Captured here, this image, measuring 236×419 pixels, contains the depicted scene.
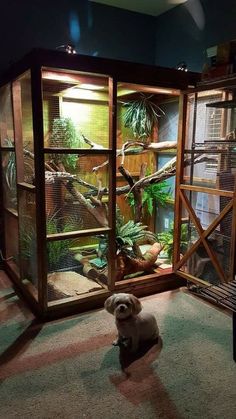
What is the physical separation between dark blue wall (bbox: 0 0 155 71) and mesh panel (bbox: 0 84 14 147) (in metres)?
0.39

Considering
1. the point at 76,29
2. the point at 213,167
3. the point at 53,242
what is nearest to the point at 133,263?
the point at 53,242

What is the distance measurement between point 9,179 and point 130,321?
1.76m

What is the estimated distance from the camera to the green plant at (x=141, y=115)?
11.2 feet

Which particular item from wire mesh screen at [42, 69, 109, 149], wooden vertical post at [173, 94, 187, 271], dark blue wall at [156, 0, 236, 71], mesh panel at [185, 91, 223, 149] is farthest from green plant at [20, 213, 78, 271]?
dark blue wall at [156, 0, 236, 71]

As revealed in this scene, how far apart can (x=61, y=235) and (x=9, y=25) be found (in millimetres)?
2160

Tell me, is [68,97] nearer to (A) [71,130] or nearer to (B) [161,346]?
(A) [71,130]

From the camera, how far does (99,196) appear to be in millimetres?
2600

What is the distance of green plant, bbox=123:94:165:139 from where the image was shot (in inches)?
134

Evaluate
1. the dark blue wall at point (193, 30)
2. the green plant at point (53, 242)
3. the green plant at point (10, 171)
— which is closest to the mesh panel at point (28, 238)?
the green plant at point (53, 242)

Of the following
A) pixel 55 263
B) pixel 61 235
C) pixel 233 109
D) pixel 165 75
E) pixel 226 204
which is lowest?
pixel 55 263

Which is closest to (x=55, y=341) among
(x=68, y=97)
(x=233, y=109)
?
(x=68, y=97)

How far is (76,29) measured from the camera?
11.0ft

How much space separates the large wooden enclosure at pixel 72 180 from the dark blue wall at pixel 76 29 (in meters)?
0.61

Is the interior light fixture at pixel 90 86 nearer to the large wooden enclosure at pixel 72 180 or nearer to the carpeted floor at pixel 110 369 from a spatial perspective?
the large wooden enclosure at pixel 72 180
